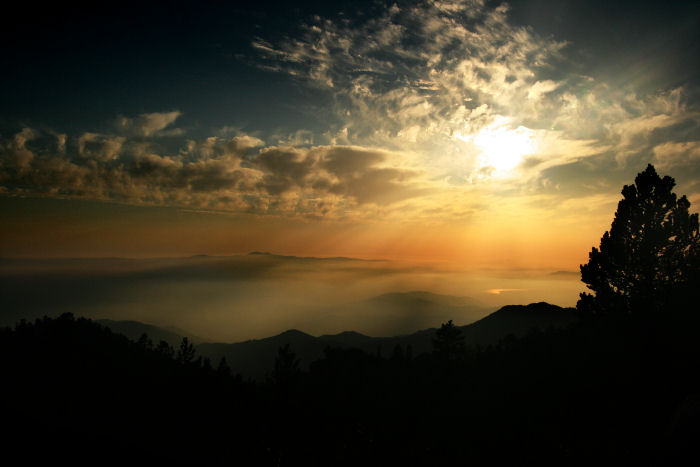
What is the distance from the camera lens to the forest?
21859 mm

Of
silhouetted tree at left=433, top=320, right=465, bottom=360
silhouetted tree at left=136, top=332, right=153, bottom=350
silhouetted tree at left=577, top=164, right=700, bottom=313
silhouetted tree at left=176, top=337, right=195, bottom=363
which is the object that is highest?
silhouetted tree at left=577, top=164, right=700, bottom=313

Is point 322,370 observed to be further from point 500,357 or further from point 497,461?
point 497,461

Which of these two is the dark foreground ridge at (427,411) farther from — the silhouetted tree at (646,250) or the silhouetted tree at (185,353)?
the silhouetted tree at (185,353)

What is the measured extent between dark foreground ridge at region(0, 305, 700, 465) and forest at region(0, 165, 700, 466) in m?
0.16

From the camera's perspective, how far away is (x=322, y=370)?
294 ft

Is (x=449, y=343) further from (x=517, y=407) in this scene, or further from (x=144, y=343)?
(x=144, y=343)

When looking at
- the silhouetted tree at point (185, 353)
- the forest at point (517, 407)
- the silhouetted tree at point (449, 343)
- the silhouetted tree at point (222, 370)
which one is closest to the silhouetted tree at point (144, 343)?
the silhouetted tree at point (185, 353)

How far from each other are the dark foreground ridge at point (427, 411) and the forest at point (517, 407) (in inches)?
6.2

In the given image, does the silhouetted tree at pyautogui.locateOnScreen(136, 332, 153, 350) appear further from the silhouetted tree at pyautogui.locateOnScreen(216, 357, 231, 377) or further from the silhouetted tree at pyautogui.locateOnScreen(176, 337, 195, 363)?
the silhouetted tree at pyautogui.locateOnScreen(216, 357, 231, 377)

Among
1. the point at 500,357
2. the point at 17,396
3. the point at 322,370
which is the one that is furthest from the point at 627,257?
the point at 17,396

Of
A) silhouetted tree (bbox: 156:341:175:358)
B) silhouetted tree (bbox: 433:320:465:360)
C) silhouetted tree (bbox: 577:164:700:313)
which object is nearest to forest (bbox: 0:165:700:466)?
silhouetted tree (bbox: 577:164:700:313)

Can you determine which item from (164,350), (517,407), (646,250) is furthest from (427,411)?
(164,350)

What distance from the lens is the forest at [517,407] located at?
21.9 m

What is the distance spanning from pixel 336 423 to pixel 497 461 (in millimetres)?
23072
